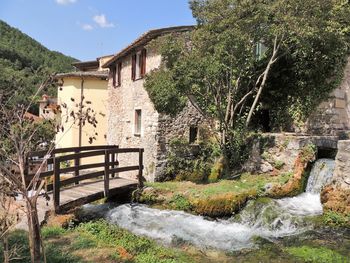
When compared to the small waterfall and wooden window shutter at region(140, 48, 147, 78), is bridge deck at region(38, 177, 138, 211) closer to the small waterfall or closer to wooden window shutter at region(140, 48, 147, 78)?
wooden window shutter at region(140, 48, 147, 78)

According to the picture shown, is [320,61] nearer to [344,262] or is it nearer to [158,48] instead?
[158,48]

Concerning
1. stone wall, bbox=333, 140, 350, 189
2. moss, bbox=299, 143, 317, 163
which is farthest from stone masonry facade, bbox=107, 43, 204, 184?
stone wall, bbox=333, 140, 350, 189

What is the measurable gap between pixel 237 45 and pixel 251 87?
3.28 metres

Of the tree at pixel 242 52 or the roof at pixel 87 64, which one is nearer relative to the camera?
the tree at pixel 242 52

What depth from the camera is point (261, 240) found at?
25.5 ft

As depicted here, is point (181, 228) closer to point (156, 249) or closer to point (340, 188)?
point (156, 249)

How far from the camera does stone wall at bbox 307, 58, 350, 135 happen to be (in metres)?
14.3

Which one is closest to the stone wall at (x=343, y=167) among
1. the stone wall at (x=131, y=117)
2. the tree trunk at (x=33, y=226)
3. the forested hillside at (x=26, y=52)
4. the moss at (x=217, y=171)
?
A: the moss at (x=217, y=171)

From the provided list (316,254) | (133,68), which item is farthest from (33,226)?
(133,68)

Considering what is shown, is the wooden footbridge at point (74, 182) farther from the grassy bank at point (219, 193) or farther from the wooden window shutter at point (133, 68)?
the wooden window shutter at point (133, 68)

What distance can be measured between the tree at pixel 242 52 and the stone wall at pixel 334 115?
1069mm

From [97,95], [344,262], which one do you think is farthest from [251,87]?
[97,95]

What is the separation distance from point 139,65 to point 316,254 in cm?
1163

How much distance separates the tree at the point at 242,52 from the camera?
1066 cm
